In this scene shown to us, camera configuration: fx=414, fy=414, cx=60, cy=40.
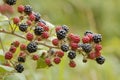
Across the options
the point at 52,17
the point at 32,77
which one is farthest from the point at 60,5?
the point at 32,77

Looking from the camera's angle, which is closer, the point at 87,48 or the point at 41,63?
the point at 87,48

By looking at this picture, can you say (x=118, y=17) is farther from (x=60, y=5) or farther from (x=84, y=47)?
(x=84, y=47)

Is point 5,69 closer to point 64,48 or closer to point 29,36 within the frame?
point 29,36

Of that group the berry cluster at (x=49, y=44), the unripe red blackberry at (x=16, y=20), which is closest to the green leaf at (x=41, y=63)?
the berry cluster at (x=49, y=44)

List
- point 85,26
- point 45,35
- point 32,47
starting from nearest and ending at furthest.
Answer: point 32,47, point 45,35, point 85,26

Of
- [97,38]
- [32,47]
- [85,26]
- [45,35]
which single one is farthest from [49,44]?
[85,26]

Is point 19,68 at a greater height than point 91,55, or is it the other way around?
point 91,55
